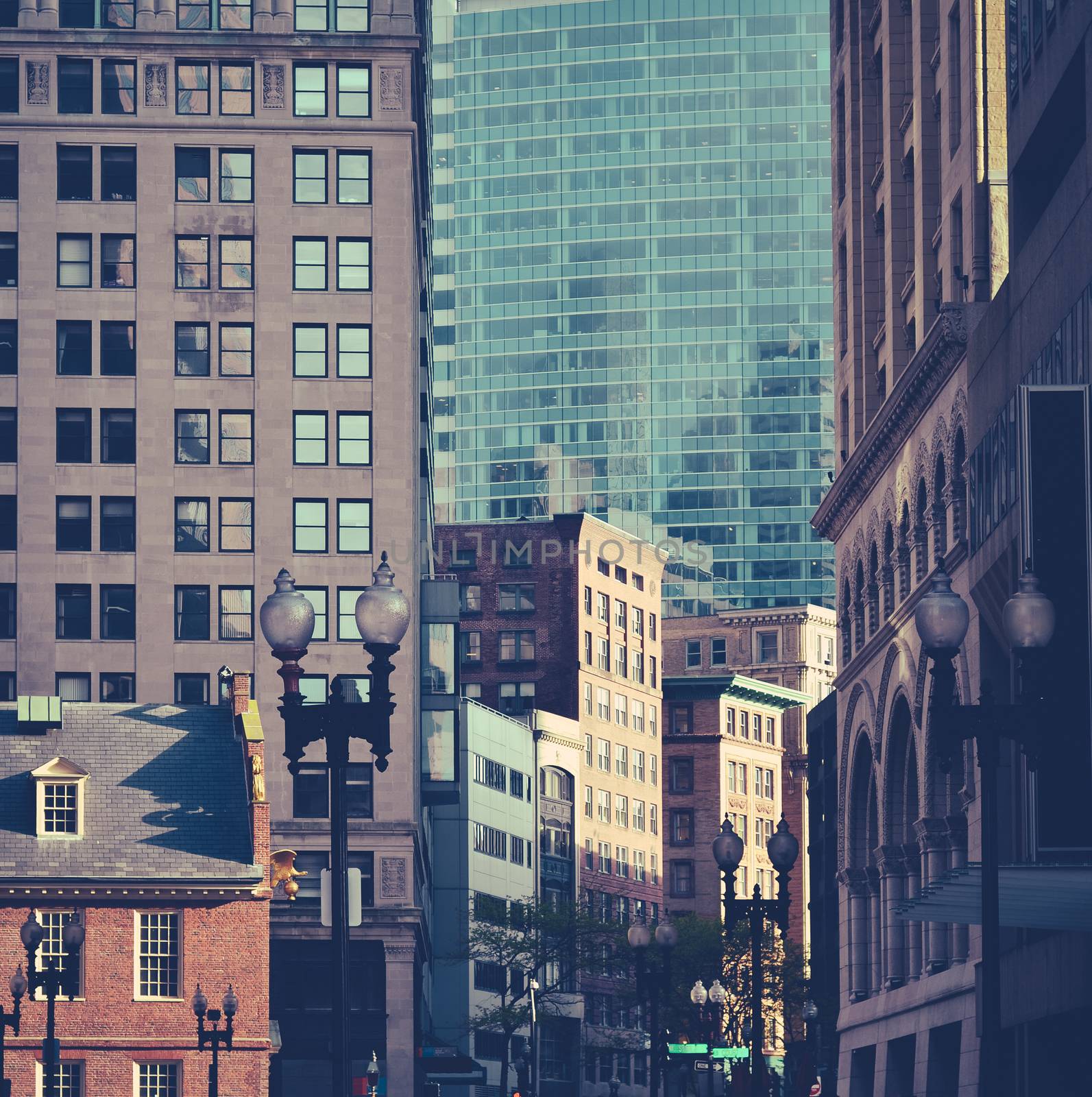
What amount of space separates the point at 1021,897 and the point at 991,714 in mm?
11228

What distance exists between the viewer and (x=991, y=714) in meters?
25.7

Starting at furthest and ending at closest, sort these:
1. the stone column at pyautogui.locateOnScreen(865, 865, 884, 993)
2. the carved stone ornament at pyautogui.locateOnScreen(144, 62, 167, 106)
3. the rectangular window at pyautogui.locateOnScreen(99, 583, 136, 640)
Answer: the carved stone ornament at pyautogui.locateOnScreen(144, 62, 167, 106) → the rectangular window at pyautogui.locateOnScreen(99, 583, 136, 640) → the stone column at pyautogui.locateOnScreen(865, 865, 884, 993)

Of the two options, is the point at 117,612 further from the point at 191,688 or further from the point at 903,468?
the point at 903,468

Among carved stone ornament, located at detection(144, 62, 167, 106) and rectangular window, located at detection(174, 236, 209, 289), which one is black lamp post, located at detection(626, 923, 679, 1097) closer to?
rectangular window, located at detection(174, 236, 209, 289)

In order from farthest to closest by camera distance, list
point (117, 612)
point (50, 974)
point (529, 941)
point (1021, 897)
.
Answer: point (529, 941)
point (117, 612)
point (50, 974)
point (1021, 897)

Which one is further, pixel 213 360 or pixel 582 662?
pixel 582 662

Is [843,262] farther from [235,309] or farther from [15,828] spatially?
[15,828]

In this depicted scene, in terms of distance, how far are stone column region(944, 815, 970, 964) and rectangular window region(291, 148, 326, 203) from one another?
3831cm

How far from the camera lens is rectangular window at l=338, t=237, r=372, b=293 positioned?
9250 centimetres

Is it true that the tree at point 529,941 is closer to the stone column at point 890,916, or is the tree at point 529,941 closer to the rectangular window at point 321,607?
the rectangular window at point 321,607

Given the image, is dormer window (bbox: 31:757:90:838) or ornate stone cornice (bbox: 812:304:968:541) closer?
ornate stone cornice (bbox: 812:304:968:541)

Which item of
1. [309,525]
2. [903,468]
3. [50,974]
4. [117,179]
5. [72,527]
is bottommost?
[50,974]

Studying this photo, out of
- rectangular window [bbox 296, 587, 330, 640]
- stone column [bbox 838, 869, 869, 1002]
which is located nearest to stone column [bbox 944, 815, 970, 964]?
stone column [bbox 838, 869, 869, 1002]

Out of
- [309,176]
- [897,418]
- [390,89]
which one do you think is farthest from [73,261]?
[897,418]
